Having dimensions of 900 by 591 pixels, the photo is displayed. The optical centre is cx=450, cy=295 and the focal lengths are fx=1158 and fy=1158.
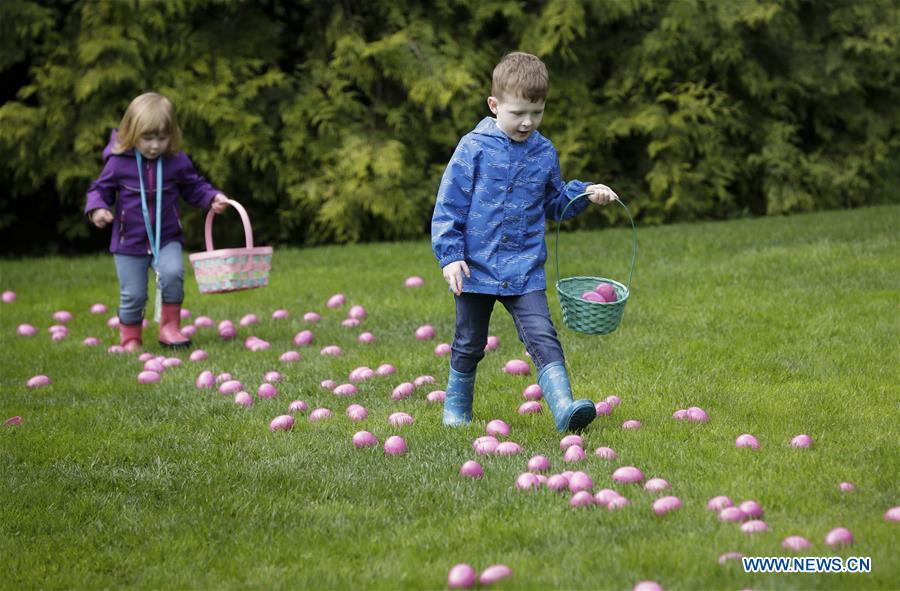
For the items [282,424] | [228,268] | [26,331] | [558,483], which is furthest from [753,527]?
[26,331]

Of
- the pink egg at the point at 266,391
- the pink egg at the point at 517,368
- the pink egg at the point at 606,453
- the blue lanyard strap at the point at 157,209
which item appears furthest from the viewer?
the blue lanyard strap at the point at 157,209

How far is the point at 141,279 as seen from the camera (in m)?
6.64

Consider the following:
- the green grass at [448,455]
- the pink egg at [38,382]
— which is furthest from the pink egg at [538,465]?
the pink egg at [38,382]

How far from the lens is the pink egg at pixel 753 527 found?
3363 millimetres

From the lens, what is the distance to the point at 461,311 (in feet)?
15.0

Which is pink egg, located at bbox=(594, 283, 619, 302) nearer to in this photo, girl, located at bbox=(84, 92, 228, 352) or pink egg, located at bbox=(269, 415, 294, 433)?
pink egg, located at bbox=(269, 415, 294, 433)

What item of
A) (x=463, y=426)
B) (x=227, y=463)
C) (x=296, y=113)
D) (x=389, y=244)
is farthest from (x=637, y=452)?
(x=296, y=113)

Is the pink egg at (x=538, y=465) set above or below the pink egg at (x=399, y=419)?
above

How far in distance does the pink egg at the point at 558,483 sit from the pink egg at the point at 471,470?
0.30 m

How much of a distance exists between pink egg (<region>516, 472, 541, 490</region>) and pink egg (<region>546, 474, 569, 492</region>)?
1.7 inches

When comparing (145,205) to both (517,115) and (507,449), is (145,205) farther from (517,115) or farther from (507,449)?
(507,449)

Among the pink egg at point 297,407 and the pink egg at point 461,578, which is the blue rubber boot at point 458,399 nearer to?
the pink egg at point 297,407

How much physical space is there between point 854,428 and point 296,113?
23.7ft

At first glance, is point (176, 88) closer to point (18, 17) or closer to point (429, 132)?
point (18, 17)
